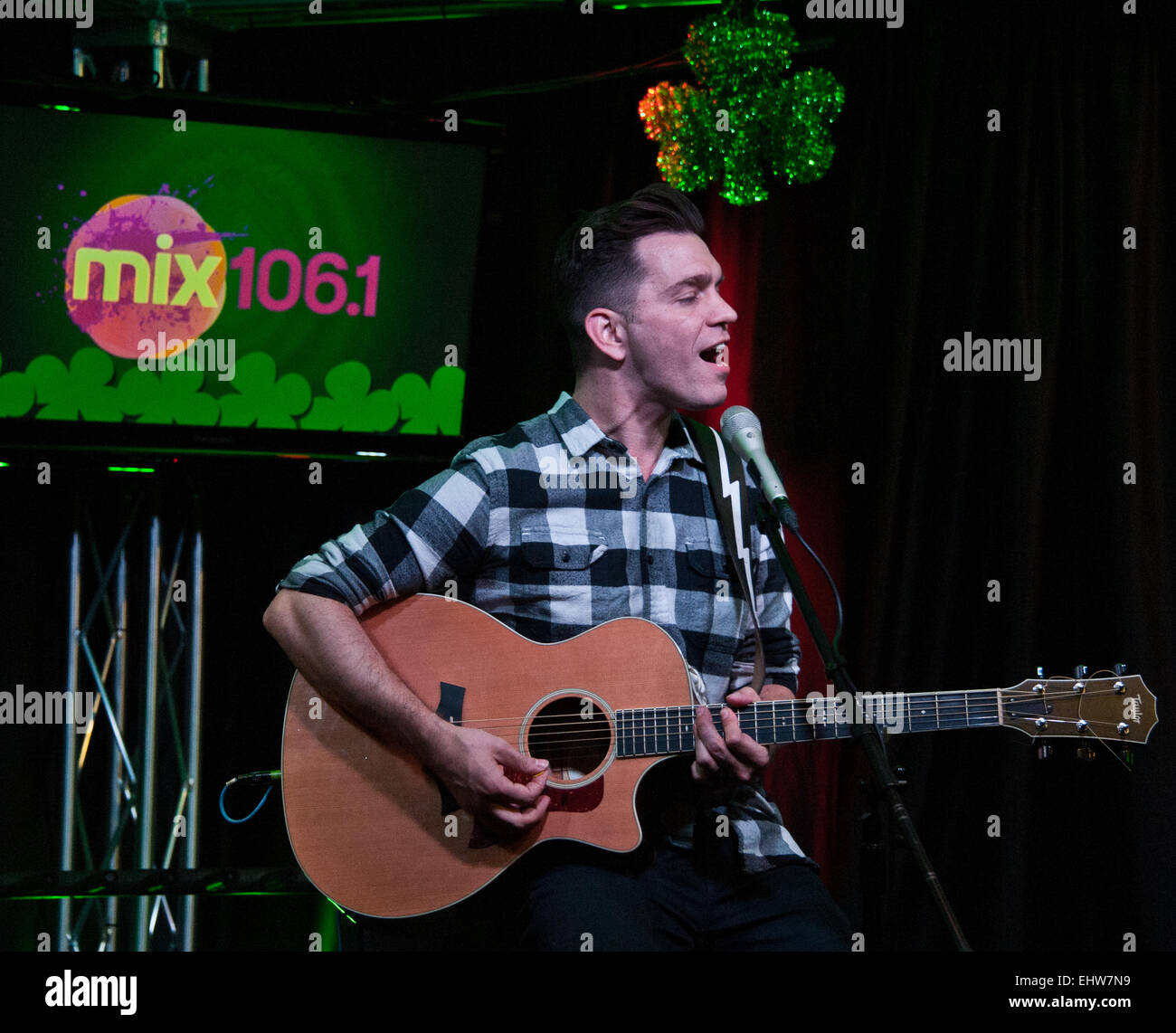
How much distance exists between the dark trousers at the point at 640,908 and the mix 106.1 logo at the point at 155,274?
204 centimetres

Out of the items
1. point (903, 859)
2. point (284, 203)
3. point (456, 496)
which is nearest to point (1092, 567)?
point (903, 859)

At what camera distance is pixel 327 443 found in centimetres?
352

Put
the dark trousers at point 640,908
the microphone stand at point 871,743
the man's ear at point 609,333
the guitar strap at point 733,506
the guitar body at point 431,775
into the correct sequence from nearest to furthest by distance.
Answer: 1. the microphone stand at point 871,743
2. the dark trousers at point 640,908
3. the guitar body at point 431,775
4. the guitar strap at point 733,506
5. the man's ear at point 609,333

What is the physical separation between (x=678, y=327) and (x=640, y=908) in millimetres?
1398

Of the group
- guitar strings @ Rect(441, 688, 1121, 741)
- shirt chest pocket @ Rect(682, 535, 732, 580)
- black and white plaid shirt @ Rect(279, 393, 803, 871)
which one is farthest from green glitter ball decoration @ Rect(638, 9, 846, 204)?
guitar strings @ Rect(441, 688, 1121, 741)

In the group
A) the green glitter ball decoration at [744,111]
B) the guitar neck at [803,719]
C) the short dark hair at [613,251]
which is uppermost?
the green glitter ball decoration at [744,111]

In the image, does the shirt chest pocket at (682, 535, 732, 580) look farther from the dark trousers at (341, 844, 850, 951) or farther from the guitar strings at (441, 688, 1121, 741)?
the dark trousers at (341, 844, 850, 951)

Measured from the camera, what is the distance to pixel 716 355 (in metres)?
2.79

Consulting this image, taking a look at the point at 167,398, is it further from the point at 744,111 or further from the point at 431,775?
the point at 744,111

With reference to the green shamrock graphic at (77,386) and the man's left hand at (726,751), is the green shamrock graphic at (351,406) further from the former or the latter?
the man's left hand at (726,751)

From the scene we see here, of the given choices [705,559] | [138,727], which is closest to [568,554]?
[705,559]

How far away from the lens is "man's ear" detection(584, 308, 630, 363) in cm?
284

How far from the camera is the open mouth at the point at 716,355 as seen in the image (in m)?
2.78

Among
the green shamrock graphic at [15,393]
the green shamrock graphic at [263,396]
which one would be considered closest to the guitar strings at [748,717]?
the green shamrock graphic at [263,396]
